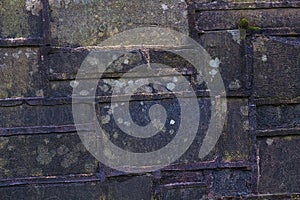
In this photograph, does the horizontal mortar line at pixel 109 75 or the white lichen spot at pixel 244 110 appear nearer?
the horizontal mortar line at pixel 109 75

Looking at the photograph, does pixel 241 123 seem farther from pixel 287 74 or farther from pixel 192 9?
pixel 192 9

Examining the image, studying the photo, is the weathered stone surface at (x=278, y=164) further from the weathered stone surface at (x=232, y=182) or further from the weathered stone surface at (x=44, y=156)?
the weathered stone surface at (x=44, y=156)

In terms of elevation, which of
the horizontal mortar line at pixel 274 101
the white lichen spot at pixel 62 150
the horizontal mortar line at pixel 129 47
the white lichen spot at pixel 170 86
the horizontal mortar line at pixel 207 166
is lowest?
the horizontal mortar line at pixel 207 166

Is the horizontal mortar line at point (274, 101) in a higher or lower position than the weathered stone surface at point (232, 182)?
higher

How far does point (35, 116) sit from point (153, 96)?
63 cm

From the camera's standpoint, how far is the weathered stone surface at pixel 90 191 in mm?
3209

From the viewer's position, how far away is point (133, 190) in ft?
10.8

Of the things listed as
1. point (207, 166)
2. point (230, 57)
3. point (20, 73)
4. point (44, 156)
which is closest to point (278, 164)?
point (207, 166)

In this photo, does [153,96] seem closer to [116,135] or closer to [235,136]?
[116,135]

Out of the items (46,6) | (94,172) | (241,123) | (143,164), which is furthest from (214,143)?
A: (46,6)

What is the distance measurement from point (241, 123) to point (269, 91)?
23 centimetres

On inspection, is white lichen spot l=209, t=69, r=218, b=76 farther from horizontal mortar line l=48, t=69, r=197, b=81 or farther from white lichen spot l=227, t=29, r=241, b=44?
white lichen spot l=227, t=29, r=241, b=44

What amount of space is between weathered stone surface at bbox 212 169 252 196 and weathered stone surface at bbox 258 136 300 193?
3.0 inches

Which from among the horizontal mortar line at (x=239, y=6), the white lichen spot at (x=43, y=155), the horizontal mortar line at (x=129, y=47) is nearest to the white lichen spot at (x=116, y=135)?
the white lichen spot at (x=43, y=155)
